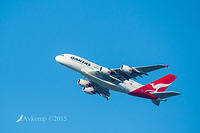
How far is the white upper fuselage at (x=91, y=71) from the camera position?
56.3 metres

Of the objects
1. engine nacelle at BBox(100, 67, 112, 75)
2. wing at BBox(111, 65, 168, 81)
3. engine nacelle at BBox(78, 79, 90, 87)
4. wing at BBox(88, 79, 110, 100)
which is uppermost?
engine nacelle at BBox(78, 79, 90, 87)

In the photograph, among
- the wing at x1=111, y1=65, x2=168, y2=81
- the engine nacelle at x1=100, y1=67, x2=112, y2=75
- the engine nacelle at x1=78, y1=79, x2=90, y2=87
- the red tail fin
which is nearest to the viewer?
the wing at x1=111, y1=65, x2=168, y2=81

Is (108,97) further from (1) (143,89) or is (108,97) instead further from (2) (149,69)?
(2) (149,69)

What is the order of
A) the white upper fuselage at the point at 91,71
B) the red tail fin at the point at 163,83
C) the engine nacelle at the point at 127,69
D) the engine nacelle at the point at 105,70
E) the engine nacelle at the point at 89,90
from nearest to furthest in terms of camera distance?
1. the engine nacelle at the point at 127,69
2. the engine nacelle at the point at 105,70
3. the white upper fuselage at the point at 91,71
4. the red tail fin at the point at 163,83
5. the engine nacelle at the point at 89,90

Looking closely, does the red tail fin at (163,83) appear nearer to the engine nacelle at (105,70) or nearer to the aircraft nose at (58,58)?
the engine nacelle at (105,70)

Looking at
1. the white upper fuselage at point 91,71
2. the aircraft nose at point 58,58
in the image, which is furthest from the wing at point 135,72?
the aircraft nose at point 58,58

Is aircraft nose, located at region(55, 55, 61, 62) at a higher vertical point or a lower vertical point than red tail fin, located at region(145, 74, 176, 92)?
higher

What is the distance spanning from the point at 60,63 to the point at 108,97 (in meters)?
13.0

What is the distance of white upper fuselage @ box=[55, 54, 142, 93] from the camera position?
56281mm

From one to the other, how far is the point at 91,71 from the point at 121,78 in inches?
216

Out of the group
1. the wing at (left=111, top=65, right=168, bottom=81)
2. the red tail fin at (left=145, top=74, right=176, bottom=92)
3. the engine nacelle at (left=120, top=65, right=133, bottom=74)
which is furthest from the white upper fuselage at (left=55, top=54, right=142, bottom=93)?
the red tail fin at (left=145, top=74, right=176, bottom=92)

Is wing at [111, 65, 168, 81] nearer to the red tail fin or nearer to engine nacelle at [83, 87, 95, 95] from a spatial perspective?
the red tail fin

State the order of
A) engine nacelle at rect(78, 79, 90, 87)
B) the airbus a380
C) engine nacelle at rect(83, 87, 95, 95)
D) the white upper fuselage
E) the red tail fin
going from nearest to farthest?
the airbus a380
the white upper fuselage
the red tail fin
engine nacelle at rect(78, 79, 90, 87)
engine nacelle at rect(83, 87, 95, 95)

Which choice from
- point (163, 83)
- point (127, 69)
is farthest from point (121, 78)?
point (163, 83)
